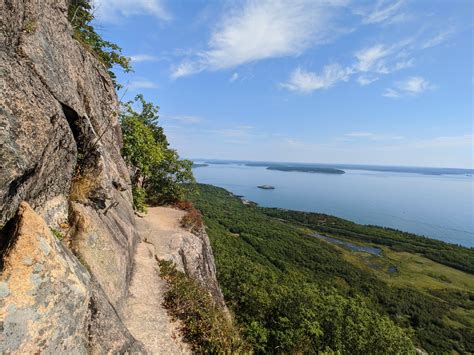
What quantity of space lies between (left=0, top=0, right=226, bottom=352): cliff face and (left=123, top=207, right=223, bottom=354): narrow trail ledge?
1.70 ft

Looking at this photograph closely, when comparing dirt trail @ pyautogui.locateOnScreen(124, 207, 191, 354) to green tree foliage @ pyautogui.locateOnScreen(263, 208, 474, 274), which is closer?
dirt trail @ pyautogui.locateOnScreen(124, 207, 191, 354)

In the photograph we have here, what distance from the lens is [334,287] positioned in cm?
5731

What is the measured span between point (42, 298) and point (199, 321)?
15.3ft

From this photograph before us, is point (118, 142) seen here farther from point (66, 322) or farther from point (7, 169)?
point (66, 322)

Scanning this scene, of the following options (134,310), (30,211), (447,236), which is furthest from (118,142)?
(447,236)

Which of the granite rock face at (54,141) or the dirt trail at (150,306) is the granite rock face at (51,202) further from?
the dirt trail at (150,306)

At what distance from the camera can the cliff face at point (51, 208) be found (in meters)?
4.02

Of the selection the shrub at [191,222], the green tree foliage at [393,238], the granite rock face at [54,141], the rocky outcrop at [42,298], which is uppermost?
the granite rock face at [54,141]

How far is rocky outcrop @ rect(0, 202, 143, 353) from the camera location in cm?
373

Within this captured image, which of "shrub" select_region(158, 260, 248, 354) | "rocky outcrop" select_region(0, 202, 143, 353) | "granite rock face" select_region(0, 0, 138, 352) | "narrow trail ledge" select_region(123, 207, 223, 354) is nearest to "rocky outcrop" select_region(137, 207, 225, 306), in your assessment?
"narrow trail ledge" select_region(123, 207, 223, 354)

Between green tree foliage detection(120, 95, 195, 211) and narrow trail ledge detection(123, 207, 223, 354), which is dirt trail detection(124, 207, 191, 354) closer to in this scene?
narrow trail ledge detection(123, 207, 223, 354)

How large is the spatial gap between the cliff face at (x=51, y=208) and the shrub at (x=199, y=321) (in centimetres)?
155

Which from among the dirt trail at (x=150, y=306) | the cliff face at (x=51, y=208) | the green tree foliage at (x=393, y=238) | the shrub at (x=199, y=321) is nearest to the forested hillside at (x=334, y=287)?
the green tree foliage at (x=393, y=238)

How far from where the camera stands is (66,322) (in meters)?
4.37
